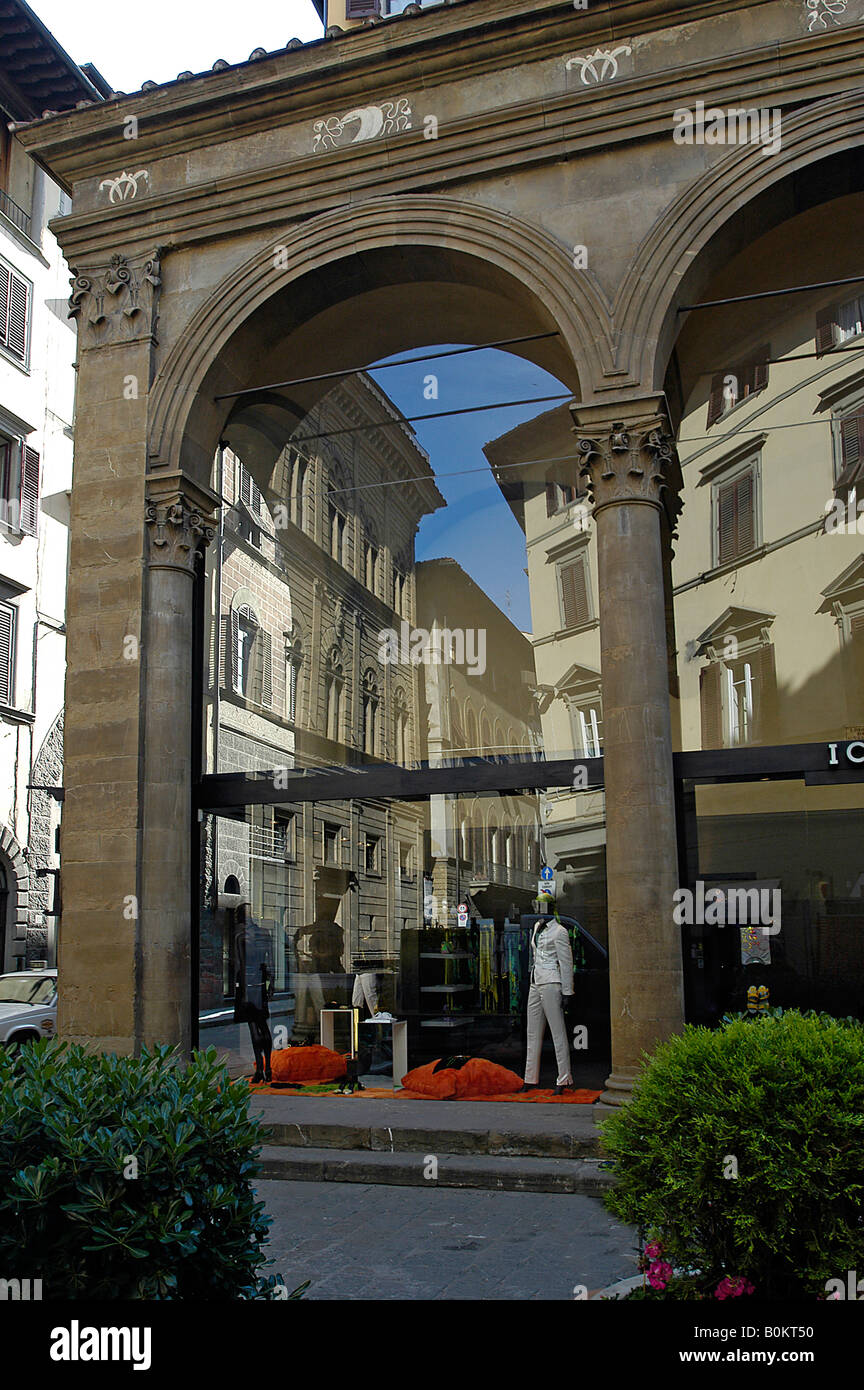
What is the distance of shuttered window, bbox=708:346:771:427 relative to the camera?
14.9 metres

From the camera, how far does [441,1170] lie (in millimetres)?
8969

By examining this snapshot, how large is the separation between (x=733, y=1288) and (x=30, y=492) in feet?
97.5

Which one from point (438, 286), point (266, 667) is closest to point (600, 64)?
point (438, 286)

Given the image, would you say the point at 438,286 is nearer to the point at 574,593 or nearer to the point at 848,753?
the point at 574,593

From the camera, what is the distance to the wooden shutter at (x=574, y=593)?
666 inches

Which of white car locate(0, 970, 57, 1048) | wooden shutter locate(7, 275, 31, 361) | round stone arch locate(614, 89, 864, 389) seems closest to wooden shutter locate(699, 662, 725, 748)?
round stone arch locate(614, 89, 864, 389)

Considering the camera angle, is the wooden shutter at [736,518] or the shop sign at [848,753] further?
the wooden shutter at [736,518]

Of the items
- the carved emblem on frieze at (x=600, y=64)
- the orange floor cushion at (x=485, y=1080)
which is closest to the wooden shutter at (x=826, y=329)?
the carved emblem on frieze at (x=600, y=64)

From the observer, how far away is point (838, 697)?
1491 centimetres

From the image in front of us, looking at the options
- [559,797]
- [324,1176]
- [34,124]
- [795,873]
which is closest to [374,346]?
[34,124]

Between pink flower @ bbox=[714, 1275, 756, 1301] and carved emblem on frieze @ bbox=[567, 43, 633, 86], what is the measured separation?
11.2m

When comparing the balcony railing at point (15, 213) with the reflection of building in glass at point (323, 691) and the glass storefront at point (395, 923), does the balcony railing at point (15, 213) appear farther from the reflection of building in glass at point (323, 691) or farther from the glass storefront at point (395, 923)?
the glass storefront at point (395, 923)

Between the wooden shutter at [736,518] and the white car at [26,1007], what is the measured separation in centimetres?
1169

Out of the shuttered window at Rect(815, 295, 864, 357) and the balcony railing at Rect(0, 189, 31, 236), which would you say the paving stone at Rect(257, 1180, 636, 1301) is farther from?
the balcony railing at Rect(0, 189, 31, 236)
